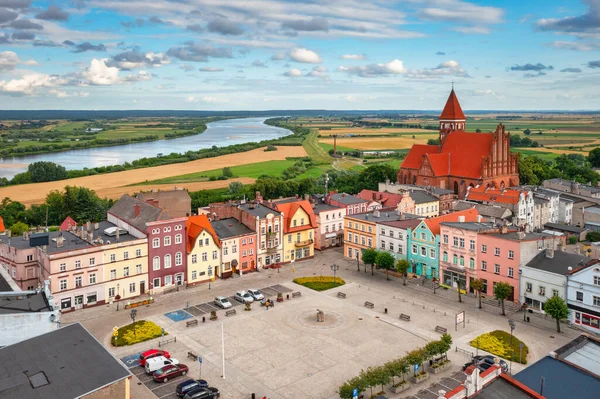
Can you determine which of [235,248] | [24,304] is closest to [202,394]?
[24,304]

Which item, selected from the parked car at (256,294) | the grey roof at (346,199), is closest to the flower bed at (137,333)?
the parked car at (256,294)

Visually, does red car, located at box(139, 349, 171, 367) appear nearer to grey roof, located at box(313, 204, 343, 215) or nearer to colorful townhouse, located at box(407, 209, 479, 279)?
colorful townhouse, located at box(407, 209, 479, 279)

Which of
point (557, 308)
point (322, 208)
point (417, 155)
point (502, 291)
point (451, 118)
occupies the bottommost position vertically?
point (557, 308)

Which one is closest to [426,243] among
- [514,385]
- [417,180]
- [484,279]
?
[484,279]

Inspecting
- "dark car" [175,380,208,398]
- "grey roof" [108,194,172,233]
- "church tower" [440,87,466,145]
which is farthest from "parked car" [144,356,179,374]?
"church tower" [440,87,466,145]

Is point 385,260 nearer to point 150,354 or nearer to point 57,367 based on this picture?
point 150,354

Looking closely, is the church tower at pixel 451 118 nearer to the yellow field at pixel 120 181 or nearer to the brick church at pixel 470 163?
the brick church at pixel 470 163
